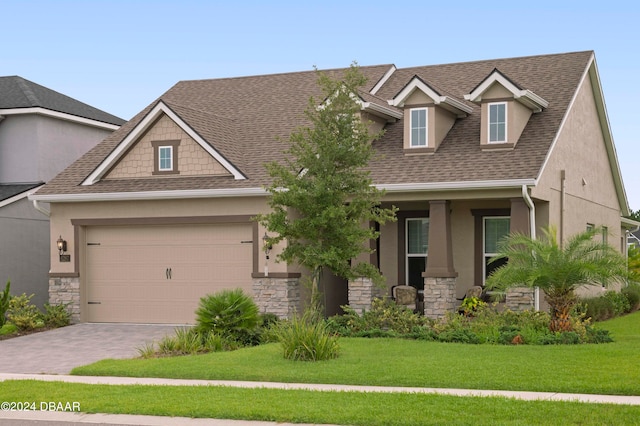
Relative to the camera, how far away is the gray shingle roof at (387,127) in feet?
74.2

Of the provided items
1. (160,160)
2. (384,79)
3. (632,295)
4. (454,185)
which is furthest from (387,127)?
(632,295)

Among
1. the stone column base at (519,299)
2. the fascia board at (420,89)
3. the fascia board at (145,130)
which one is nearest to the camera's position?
the stone column base at (519,299)

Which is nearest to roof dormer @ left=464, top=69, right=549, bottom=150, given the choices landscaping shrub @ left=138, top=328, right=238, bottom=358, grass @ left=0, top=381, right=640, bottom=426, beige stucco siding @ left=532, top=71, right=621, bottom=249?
beige stucco siding @ left=532, top=71, right=621, bottom=249

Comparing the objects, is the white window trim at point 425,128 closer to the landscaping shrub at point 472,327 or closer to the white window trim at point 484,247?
the white window trim at point 484,247

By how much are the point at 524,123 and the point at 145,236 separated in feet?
34.5

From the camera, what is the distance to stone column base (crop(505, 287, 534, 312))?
21281 millimetres

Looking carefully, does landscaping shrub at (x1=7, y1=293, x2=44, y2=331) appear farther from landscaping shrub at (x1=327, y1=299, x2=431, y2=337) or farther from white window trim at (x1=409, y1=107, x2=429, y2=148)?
white window trim at (x1=409, y1=107, x2=429, y2=148)

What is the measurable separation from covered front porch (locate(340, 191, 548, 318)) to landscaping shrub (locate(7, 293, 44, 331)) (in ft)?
26.4

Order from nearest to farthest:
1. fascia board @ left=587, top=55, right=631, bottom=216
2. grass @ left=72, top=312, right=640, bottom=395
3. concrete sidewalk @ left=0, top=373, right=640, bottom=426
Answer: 1. concrete sidewalk @ left=0, top=373, right=640, bottom=426
2. grass @ left=72, top=312, right=640, bottom=395
3. fascia board @ left=587, top=55, right=631, bottom=216

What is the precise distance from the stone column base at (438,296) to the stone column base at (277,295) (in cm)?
333

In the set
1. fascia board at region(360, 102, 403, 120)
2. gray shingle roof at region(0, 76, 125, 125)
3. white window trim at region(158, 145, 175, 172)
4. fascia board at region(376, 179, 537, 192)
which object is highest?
gray shingle roof at region(0, 76, 125, 125)

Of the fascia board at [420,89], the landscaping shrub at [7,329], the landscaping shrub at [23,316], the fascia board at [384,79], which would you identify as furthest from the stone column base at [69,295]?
the fascia board at [384,79]

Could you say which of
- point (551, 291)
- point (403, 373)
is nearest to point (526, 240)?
point (551, 291)

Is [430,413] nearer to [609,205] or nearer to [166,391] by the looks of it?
[166,391]
